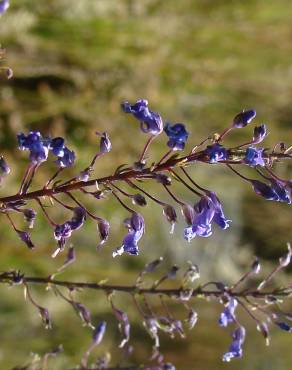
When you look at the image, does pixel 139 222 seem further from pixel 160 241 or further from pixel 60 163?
pixel 160 241

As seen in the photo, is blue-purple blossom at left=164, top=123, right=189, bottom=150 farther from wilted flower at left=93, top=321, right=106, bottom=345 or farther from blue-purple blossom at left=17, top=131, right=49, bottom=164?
wilted flower at left=93, top=321, right=106, bottom=345

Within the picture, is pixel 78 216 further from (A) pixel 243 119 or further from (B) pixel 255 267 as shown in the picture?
(B) pixel 255 267

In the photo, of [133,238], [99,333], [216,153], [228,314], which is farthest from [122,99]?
[216,153]

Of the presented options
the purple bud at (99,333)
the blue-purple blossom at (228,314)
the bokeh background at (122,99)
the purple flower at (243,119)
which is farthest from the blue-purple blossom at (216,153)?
the bokeh background at (122,99)

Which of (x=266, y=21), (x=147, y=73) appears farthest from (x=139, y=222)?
(x=266, y=21)

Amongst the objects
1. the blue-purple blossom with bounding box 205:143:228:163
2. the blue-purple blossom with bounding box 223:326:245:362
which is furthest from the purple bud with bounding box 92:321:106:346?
the blue-purple blossom with bounding box 205:143:228:163

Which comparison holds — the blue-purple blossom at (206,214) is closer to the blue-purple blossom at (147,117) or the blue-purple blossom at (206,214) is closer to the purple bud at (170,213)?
the purple bud at (170,213)
